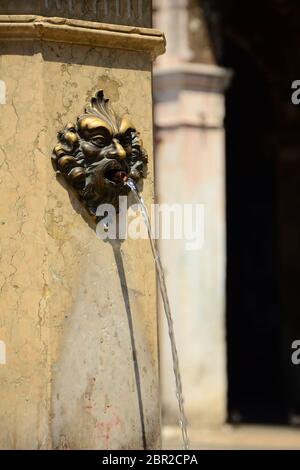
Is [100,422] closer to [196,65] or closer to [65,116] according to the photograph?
[65,116]

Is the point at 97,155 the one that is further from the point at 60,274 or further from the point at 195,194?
the point at 195,194

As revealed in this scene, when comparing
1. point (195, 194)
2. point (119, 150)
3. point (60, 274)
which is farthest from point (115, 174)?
point (195, 194)

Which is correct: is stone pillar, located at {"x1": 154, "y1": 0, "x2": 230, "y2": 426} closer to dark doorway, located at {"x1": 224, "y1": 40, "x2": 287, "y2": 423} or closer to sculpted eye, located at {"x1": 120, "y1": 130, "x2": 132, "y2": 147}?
dark doorway, located at {"x1": 224, "y1": 40, "x2": 287, "y2": 423}

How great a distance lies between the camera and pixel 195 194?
9688mm

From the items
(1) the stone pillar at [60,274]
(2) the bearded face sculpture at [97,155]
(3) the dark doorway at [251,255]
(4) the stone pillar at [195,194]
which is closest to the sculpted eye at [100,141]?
(2) the bearded face sculpture at [97,155]

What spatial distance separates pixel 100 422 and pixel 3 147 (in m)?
0.90

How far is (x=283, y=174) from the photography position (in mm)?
11344

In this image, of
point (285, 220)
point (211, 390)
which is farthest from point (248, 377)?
point (211, 390)

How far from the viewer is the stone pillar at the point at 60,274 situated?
3.91 metres

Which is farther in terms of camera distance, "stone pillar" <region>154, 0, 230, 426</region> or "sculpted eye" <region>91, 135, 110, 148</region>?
"stone pillar" <region>154, 0, 230, 426</region>

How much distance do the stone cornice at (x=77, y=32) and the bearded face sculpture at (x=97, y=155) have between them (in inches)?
6.9

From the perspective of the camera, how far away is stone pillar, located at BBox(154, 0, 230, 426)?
959cm

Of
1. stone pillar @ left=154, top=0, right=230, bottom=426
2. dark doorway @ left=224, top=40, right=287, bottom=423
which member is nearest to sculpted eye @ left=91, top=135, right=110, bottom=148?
stone pillar @ left=154, top=0, right=230, bottom=426

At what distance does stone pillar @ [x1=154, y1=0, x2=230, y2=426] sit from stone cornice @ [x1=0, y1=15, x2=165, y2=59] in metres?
5.37
